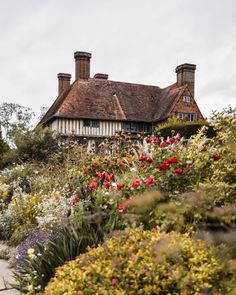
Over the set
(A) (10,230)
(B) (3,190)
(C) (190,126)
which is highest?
(C) (190,126)

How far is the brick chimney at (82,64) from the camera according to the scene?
3163 centimetres

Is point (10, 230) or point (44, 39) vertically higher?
point (44, 39)

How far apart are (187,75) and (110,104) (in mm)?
6370


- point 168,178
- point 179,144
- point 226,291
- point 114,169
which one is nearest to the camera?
point 226,291

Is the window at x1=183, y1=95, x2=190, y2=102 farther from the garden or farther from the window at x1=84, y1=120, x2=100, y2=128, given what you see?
the garden

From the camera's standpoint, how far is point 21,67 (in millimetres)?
10203

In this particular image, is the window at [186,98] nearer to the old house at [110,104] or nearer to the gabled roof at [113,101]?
the old house at [110,104]

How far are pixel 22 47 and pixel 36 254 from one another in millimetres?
5513

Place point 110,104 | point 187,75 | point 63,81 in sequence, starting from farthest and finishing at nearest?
1. point 63,81
2. point 187,75
3. point 110,104

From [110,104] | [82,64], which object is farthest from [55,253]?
Result: [82,64]

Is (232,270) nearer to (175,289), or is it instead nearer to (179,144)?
(175,289)

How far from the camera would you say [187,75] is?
107 ft

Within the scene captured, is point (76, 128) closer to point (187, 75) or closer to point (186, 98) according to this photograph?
point (186, 98)

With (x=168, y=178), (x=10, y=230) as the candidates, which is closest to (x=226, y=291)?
(x=168, y=178)
